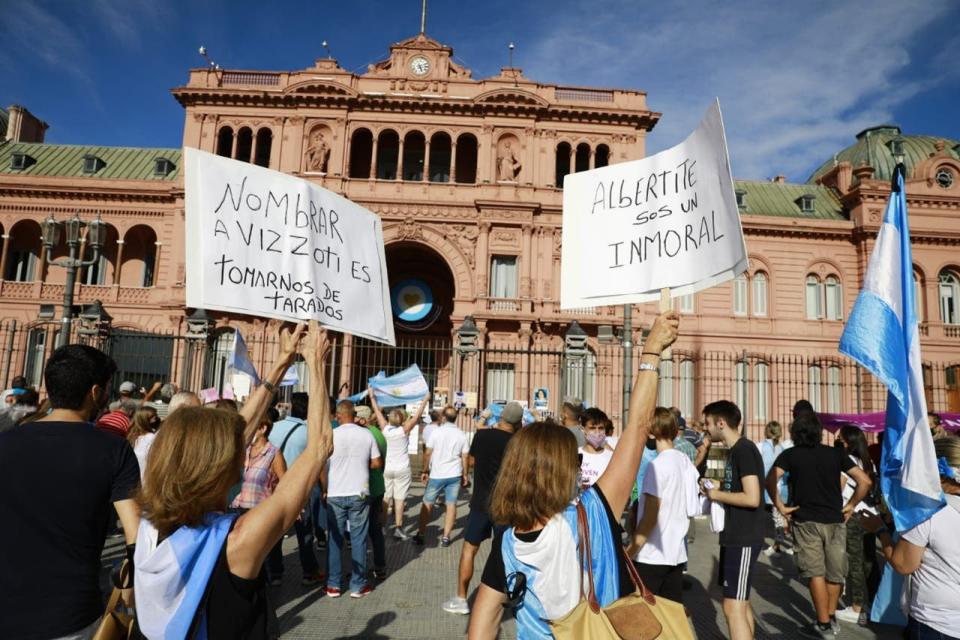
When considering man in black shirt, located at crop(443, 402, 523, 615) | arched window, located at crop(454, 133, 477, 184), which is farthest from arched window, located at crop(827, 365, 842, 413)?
man in black shirt, located at crop(443, 402, 523, 615)

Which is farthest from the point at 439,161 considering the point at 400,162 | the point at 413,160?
the point at 400,162

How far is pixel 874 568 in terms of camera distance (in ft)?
21.7

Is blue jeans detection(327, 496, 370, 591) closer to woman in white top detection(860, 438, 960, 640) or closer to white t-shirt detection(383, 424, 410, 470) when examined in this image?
white t-shirt detection(383, 424, 410, 470)

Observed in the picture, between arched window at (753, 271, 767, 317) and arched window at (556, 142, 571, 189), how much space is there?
10.9 meters

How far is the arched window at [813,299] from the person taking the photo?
94.9 feet

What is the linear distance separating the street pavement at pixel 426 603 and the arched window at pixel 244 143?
2245cm

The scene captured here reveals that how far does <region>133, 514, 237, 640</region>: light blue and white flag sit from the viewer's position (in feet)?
6.90

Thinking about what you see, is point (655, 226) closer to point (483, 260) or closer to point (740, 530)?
point (740, 530)

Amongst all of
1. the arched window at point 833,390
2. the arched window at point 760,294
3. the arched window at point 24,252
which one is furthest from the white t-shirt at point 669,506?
the arched window at point 24,252

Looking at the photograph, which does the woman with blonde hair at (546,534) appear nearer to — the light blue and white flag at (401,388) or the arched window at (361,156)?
the light blue and white flag at (401,388)

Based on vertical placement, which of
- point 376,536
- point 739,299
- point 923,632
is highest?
point 739,299

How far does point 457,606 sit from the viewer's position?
6188 millimetres

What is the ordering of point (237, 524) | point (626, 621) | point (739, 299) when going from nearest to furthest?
1. point (626, 621)
2. point (237, 524)
3. point (739, 299)

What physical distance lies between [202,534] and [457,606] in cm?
468
